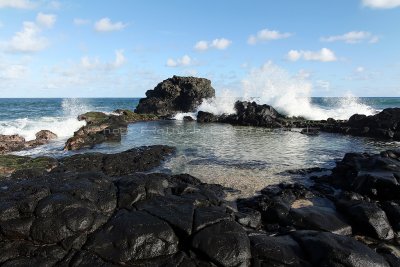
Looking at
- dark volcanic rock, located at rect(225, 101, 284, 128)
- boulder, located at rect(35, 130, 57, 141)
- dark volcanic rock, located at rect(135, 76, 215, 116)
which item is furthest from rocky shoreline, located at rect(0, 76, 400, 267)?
dark volcanic rock, located at rect(135, 76, 215, 116)

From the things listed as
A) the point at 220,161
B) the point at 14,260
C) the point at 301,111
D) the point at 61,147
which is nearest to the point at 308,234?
the point at 14,260

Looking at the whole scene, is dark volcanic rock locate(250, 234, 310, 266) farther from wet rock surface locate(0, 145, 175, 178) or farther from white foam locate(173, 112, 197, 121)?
white foam locate(173, 112, 197, 121)

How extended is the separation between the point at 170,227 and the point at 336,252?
15.0ft

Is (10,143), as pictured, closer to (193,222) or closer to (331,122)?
(193,222)

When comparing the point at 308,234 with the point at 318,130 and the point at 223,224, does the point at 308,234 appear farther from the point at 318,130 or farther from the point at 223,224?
the point at 318,130

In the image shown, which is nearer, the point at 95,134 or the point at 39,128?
the point at 95,134

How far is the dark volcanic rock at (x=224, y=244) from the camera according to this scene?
9299mm

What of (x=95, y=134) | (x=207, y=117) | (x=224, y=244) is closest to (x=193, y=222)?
(x=224, y=244)

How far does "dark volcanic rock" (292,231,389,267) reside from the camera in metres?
9.06

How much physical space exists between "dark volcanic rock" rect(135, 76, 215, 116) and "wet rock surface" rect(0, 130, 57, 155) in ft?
104

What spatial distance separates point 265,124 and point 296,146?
17731mm

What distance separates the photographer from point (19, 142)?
33.8 m

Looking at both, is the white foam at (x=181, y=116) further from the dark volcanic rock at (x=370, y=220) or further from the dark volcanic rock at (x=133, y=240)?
the dark volcanic rock at (x=133, y=240)

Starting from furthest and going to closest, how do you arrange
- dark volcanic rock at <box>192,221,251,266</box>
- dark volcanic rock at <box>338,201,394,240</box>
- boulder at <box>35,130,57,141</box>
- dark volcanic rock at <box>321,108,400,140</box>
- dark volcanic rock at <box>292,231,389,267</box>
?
dark volcanic rock at <box>321,108,400,140</box> < boulder at <box>35,130,57,141</box> < dark volcanic rock at <box>338,201,394,240</box> < dark volcanic rock at <box>192,221,251,266</box> < dark volcanic rock at <box>292,231,389,267</box>
